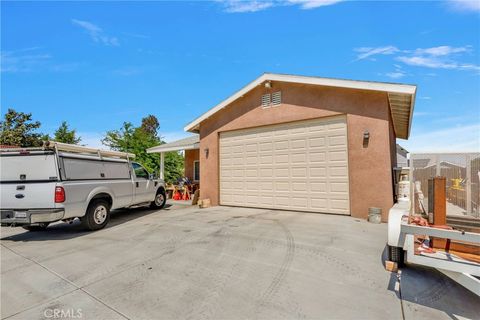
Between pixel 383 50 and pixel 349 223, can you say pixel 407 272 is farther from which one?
pixel 383 50

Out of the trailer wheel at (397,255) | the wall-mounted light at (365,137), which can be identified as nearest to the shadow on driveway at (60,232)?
the trailer wheel at (397,255)

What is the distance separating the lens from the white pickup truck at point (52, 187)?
557 centimetres

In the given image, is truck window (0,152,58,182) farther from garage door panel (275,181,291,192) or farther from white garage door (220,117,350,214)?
garage door panel (275,181,291,192)

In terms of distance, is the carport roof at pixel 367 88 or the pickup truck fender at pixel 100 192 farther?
the carport roof at pixel 367 88

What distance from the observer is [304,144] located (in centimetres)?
834

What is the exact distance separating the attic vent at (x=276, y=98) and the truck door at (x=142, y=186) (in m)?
5.85

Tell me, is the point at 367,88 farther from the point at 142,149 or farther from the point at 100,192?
the point at 142,149

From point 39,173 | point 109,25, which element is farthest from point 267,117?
point 39,173

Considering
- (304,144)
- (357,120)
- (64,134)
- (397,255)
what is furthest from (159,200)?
(64,134)

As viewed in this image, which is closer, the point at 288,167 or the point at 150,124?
the point at 288,167

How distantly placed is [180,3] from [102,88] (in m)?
13.6

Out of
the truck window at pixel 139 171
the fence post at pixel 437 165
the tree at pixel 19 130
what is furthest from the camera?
the tree at pixel 19 130

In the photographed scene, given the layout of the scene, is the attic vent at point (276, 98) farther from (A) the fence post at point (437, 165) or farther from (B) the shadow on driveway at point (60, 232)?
(B) the shadow on driveway at point (60, 232)

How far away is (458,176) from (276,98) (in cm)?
586
